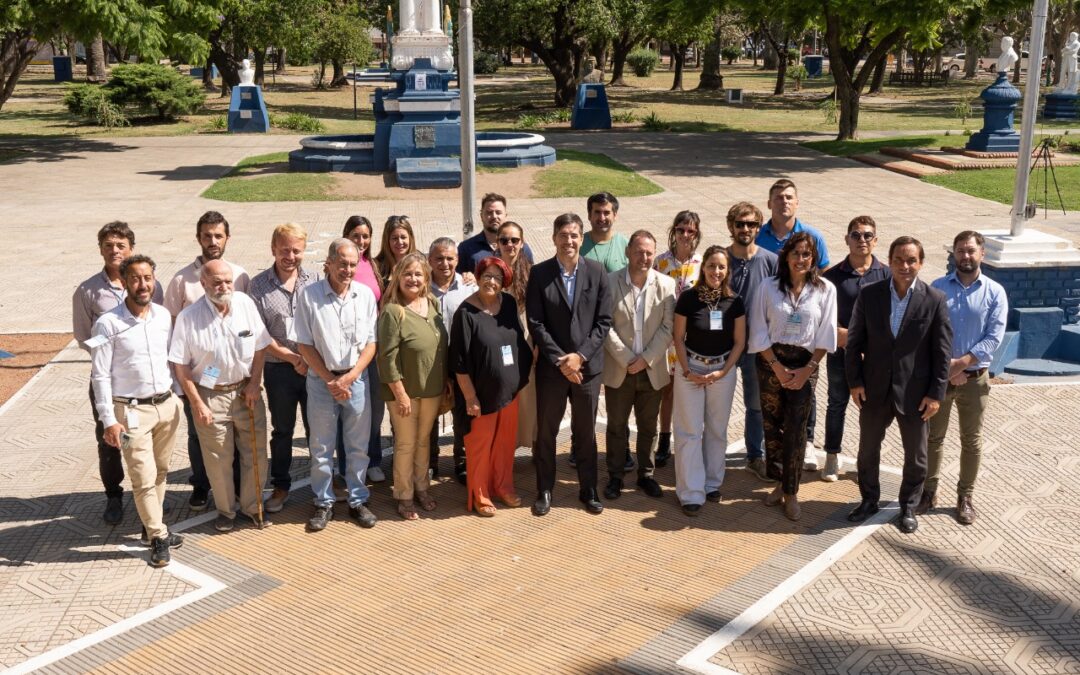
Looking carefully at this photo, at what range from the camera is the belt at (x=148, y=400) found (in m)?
6.01

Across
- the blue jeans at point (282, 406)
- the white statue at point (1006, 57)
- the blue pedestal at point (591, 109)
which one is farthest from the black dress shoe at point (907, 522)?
the blue pedestal at point (591, 109)

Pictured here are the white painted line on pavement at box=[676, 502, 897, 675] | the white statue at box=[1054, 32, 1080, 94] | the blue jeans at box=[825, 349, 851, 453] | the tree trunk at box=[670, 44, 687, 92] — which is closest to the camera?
the white painted line on pavement at box=[676, 502, 897, 675]

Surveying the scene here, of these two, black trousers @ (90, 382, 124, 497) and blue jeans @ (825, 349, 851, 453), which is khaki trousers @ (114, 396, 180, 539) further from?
blue jeans @ (825, 349, 851, 453)

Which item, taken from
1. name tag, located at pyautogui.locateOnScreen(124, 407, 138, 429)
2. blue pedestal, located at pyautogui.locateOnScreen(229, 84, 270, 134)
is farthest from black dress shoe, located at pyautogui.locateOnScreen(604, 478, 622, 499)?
blue pedestal, located at pyautogui.locateOnScreen(229, 84, 270, 134)

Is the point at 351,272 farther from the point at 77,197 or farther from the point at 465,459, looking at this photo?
the point at 77,197

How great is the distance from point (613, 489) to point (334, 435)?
6.00 feet

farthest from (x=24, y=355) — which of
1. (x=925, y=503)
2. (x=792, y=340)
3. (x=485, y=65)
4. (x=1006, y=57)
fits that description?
(x=485, y=65)

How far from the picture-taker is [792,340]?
6.53 meters

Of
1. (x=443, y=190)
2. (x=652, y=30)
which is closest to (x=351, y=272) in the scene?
(x=443, y=190)

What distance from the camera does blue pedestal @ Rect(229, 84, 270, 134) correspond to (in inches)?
1278

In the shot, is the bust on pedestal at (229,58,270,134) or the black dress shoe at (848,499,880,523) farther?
the bust on pedestal at (229,58,270,134)

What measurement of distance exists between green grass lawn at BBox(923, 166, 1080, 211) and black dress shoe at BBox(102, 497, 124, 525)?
1668 cm

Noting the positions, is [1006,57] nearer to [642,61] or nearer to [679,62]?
[679,62]

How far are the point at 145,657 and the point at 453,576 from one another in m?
1.63
